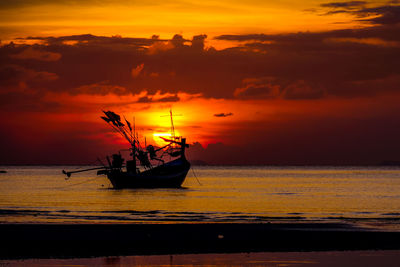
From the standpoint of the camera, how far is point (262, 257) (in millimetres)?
25297

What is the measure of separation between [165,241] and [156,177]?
274ft

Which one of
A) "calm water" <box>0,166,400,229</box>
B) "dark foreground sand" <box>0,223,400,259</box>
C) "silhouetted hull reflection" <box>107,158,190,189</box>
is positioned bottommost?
"silhouetted hull reflection" <box>107,158,190,189</box>

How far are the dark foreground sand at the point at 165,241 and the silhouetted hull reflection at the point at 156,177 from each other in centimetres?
7746

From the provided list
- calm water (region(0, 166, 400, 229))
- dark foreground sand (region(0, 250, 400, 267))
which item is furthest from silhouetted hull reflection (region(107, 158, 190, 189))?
dark foreground sand (region(0, 250, 400, 267))

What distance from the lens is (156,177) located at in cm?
11206


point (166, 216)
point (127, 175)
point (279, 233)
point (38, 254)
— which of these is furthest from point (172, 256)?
point (127, 175)

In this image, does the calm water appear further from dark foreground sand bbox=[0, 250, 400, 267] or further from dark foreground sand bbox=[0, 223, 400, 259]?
dark foreground sand bbox=[0, 250, 400, 267]

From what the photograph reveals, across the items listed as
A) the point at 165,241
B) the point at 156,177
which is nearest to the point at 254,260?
the point at 165,241

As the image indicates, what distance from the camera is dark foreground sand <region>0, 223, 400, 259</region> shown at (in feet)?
86.6

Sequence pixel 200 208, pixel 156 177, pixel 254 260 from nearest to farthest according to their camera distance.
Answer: pixel 254 260
pixel 200 208
pixel 156 177

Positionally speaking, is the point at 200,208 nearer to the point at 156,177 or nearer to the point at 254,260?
the point at 254,260

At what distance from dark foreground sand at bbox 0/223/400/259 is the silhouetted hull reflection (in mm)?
77463

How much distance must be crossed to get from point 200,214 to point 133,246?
2791 cm

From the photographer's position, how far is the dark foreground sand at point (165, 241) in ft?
86.6
